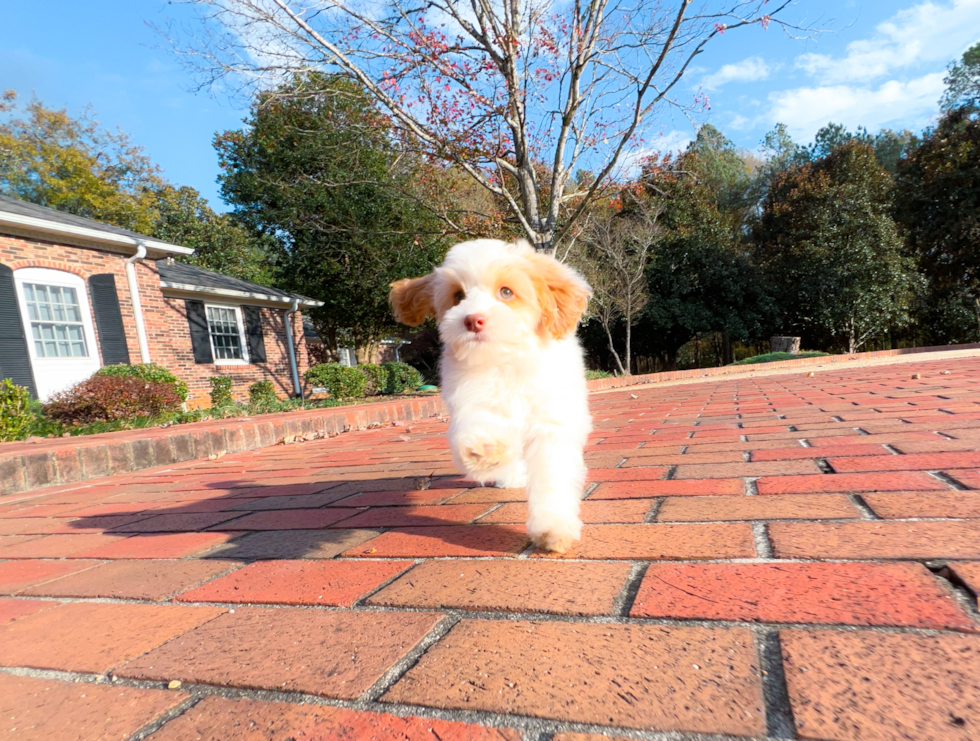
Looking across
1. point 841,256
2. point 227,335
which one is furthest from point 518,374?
point 841,256

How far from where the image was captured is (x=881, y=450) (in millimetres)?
2350

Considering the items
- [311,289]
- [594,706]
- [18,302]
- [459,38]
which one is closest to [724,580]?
[594,706]

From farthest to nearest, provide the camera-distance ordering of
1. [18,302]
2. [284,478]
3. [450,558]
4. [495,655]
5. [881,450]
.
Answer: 1. [18,302]
2. [284,478]
3. [881,450]
4. [450,558]
5. [495,655]

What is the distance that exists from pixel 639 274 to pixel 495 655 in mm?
18477

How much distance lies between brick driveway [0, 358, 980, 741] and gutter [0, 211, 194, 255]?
1123cm

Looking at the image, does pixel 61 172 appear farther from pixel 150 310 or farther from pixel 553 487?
pixel 553 487

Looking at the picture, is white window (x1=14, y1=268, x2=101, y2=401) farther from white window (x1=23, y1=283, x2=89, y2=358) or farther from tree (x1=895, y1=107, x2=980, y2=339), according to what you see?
tree (x1=895, y1=107, x2=980, y2=339)

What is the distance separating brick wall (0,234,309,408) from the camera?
35.8 ft

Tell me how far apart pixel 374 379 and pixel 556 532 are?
1389 centimetres

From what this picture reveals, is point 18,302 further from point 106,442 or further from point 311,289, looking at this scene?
point 106,442

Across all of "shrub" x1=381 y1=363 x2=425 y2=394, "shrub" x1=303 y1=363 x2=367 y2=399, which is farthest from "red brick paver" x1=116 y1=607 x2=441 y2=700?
"shrub" x1=381 y1=363 x2=425 y2=394

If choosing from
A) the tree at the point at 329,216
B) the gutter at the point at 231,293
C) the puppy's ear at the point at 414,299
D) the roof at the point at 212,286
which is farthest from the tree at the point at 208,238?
the puppy's ear at the point at 414,299

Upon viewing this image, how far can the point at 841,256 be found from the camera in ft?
61.3

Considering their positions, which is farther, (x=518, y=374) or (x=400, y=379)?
(x=400, y=379)
